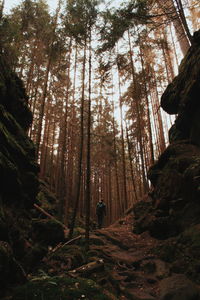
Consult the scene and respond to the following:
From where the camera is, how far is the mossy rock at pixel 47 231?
6111 millimetres

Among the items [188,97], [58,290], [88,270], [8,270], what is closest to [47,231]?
[88,270]

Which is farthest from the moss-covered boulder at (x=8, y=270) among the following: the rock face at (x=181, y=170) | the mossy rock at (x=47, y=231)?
the rock face at (x=181, y=170)

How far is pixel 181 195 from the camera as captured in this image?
597 centimetres

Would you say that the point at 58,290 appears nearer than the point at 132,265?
Yes

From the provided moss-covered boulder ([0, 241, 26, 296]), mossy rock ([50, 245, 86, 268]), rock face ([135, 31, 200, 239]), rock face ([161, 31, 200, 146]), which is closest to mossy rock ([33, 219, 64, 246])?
mossy rock ([50, 245, 86, 268])

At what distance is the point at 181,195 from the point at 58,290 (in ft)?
15.3

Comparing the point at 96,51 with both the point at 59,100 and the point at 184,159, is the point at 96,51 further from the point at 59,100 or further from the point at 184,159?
the point at 59,100

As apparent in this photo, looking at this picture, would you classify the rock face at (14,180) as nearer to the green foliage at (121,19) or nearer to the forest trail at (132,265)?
the forest trail at (132,265)

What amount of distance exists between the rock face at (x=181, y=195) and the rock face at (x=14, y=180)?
9.47ft

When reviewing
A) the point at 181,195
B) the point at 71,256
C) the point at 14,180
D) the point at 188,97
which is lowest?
the point at 71,256

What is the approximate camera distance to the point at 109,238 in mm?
7785

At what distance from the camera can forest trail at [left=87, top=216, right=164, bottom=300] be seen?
3941mm

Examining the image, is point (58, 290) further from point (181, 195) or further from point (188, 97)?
point (188, 97)

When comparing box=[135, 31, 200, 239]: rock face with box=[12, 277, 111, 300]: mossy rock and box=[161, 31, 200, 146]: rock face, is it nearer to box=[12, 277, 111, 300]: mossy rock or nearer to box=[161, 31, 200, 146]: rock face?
box=[161, 31, 200, 146]: rock face
